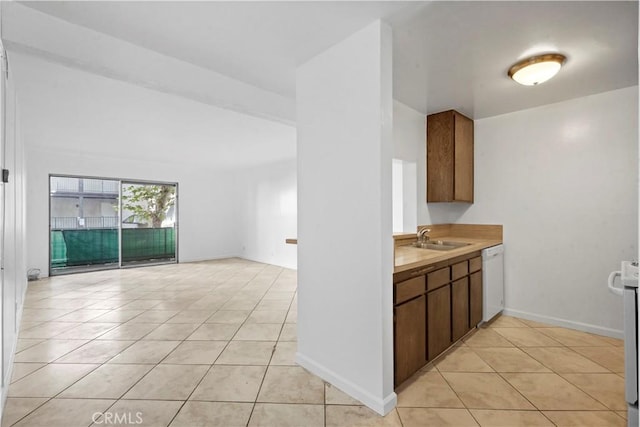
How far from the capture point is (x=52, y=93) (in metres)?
2.98

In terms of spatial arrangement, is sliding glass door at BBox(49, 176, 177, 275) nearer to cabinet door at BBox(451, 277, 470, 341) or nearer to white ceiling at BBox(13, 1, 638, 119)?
white ceiling at BBox(13, 1, 638, 119)

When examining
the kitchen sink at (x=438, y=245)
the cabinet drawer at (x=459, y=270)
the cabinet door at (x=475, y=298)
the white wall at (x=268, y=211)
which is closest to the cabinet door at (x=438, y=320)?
the cabinet drawer at (x=459, y=270)

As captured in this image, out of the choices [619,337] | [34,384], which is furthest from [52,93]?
[619,337]

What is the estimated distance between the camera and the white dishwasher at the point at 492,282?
3.06m

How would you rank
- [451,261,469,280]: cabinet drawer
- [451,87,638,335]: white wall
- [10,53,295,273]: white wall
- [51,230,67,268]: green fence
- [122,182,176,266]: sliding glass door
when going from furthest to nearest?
[122,182,176,266]: sliding glass door → [51,230,67,268]: green fence → [10,53,295,273]: white wall → [451,87,638,335]: white wall → [451,261,469,280]: cabinet drawer

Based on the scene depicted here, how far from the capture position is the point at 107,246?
6.52 metres

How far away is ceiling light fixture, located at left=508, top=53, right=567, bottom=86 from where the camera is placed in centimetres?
220

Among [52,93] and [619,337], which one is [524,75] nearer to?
[619,337]

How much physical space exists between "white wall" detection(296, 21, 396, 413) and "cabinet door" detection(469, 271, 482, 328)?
4.55 ft

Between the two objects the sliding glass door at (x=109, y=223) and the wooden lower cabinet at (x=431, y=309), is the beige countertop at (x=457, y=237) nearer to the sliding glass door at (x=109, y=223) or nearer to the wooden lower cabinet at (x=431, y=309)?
the wooden lower cabinet at (x=431, y=309)

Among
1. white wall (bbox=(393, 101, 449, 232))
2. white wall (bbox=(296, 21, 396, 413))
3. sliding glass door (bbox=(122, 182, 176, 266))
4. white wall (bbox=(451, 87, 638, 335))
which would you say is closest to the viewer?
white wall (bbox=(296, 21, 396, 413))

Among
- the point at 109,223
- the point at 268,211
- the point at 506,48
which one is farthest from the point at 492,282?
the point at 109,223

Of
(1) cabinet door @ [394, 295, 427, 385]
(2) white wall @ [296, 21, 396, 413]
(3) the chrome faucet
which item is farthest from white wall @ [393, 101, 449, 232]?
(1) cabinet door @ [394, 295, 427, 385]

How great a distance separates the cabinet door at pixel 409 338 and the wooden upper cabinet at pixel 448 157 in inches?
66.2
